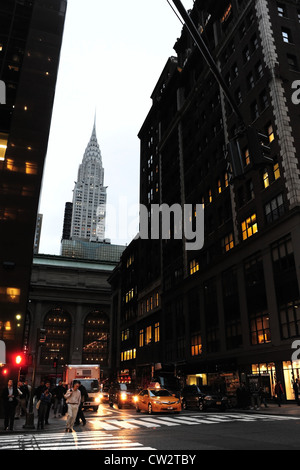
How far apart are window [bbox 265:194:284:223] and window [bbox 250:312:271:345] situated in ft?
26.9

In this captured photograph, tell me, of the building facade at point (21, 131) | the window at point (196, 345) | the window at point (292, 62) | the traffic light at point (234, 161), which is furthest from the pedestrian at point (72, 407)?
the window at point (292, 62)

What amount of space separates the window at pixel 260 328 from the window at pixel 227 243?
8603mm

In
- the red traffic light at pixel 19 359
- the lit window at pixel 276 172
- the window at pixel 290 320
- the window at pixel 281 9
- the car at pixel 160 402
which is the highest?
the window at pixel 281 9

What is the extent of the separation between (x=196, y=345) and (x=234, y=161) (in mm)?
41852

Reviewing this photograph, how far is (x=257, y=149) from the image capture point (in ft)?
A: 18.3

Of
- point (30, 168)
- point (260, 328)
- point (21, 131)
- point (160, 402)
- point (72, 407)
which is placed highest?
point (21, 131)

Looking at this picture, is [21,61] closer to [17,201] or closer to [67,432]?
[17,201]

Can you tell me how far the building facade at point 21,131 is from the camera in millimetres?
28344

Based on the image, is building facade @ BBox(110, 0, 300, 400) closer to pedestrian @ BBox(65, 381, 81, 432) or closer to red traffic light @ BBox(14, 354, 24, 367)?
red traffic light @ BBox(14, 354, 24, 367)

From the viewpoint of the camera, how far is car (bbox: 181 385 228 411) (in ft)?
77.9

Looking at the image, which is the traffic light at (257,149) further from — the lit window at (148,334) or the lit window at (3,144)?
the lit window at (148,334)

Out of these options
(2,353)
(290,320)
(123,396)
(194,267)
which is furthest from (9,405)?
(194,267)

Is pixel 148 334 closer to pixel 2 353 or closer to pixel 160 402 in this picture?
pixel 2 353

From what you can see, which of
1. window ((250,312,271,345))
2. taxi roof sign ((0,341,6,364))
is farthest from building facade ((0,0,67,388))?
window ((250,312,271,345))
